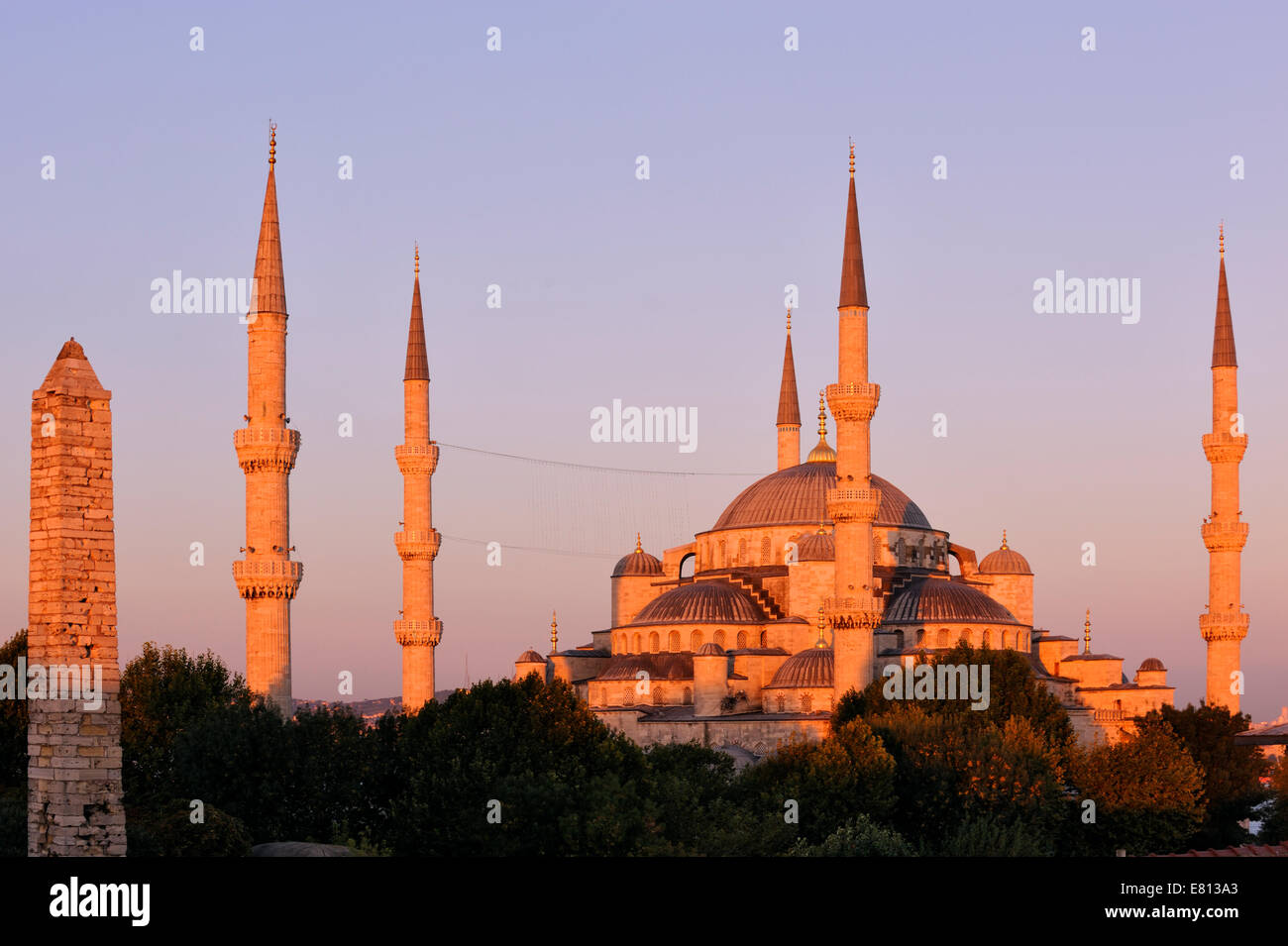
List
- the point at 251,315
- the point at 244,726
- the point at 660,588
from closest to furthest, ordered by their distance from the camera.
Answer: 1. the point at 244,726
2. the point at 251,315
3. the point at 660,588

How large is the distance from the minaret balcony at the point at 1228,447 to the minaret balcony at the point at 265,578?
2993cm

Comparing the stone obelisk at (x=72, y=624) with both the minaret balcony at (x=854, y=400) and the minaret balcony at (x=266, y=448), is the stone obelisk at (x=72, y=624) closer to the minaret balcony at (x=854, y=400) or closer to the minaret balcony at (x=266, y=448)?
the minaret balcony at (x=266, y=448)

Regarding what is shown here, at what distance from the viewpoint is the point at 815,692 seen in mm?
51938

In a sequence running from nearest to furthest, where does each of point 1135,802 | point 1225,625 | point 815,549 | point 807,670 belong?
1. point 1135,802
2. point 807,670
3. point 1225,625
4. point 815,549

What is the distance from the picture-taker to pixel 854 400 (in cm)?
4731

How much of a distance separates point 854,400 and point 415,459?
481 inches

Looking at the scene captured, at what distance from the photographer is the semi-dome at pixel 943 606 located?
56562 millimetres

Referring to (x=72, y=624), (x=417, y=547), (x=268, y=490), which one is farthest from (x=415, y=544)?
(x=72, y=624)

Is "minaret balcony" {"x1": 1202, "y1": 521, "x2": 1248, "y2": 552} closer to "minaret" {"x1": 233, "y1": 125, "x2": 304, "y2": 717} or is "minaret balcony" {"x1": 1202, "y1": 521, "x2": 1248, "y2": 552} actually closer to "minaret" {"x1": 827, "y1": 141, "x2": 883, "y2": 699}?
"minaret" {"x1": 827, "y1": 141, "x2": 883, "y2": 699}

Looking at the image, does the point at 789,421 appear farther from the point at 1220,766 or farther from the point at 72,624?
the point at 72,624

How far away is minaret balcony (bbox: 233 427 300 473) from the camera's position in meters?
39.2
